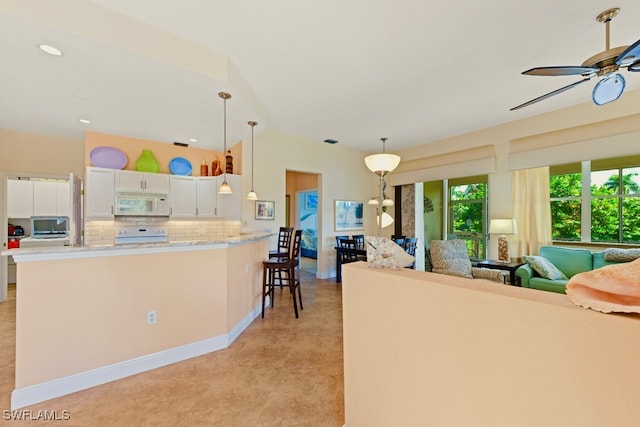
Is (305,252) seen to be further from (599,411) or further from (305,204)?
(599,411)

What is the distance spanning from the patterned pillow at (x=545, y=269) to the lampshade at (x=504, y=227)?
1.89 ft

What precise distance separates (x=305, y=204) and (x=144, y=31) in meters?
6.22

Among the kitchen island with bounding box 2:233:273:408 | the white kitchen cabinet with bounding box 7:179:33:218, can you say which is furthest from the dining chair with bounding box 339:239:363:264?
the white kitchen cabinet with bounding box 7:179:33:218

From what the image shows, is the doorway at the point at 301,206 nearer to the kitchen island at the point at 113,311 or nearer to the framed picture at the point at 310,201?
the framed picture at the point at 310,201

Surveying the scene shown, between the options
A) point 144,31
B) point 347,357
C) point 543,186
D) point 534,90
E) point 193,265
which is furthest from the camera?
point 543,186

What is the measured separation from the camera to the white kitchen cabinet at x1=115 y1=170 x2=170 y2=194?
4163 millimetres

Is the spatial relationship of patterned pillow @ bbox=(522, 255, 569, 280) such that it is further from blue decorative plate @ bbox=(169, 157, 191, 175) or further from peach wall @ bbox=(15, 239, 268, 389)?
blue decorative plate @ bbox=(169, 157, 191, 175)

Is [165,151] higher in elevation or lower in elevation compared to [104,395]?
higher

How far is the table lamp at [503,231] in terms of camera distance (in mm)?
4266

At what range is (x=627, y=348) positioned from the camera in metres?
0.69

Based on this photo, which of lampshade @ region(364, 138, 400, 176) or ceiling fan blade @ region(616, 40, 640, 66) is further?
lampshade @ region(364, 138, 400, 176)

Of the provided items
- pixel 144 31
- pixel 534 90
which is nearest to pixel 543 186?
pixel 534 90

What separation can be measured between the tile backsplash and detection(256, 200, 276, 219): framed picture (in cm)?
43

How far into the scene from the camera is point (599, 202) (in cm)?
436
